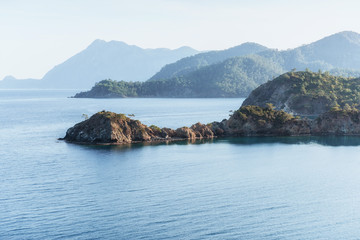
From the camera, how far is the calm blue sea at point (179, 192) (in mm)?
31516

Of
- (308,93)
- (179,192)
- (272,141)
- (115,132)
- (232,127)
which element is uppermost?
(308,93)

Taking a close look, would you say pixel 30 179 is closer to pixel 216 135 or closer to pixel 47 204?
pixel 47 204

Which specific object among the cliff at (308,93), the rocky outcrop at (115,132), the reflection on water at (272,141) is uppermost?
the cliff at (308,93)

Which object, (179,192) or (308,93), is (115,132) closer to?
(179,192)

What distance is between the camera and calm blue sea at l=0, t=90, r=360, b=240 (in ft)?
103

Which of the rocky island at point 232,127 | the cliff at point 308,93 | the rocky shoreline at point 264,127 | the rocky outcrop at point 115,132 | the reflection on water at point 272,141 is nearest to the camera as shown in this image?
the rocky outcrop at point 115,132

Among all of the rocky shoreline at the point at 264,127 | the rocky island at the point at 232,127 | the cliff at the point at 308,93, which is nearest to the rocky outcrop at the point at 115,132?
the rocky island at the point at 232,127

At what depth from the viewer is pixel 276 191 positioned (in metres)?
41.9

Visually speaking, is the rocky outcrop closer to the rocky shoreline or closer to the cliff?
the rocky shoreline

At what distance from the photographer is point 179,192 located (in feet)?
134

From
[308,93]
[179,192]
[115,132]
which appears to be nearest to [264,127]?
[115,132]

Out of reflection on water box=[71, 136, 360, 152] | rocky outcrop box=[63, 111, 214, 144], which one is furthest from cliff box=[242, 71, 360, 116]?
rocky outcrop box=[63, 111, 214, 144]

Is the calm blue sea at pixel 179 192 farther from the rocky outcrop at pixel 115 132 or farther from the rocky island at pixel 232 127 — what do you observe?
the rocky island at pixel 232 127

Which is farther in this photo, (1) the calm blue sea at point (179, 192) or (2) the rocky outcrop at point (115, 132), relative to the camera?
(2) the rocky outcrop at point (115, 132)
